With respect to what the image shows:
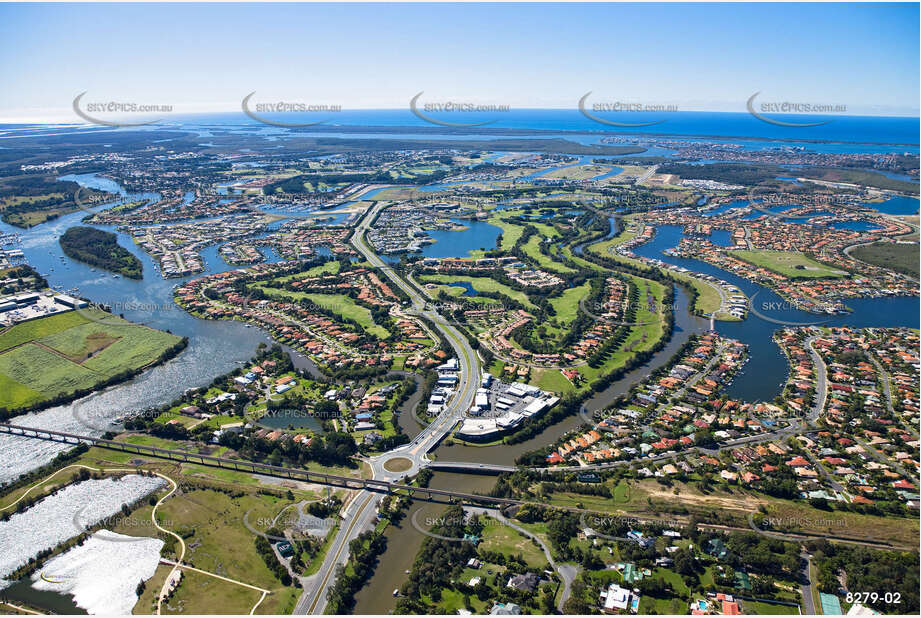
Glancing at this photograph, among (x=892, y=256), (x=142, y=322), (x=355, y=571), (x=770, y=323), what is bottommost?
(x=355, y=571)

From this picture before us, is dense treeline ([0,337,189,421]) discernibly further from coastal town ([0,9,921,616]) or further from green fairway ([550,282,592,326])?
green fairway ([550,282,592,326])

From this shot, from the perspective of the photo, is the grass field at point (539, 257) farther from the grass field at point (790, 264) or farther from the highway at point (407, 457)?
the grass field at point (790, 264)

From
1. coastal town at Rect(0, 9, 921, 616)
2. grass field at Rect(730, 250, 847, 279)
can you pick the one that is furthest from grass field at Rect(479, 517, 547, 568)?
grass field at Rect(730, 250, 847, 279)

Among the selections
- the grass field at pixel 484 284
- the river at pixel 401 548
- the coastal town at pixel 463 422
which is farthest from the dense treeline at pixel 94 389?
the grass field at pixel 484 284

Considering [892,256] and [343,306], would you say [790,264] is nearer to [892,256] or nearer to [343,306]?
[892,256]

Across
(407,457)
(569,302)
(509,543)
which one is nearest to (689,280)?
(569,302)

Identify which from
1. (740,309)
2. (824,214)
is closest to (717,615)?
(740,309)
